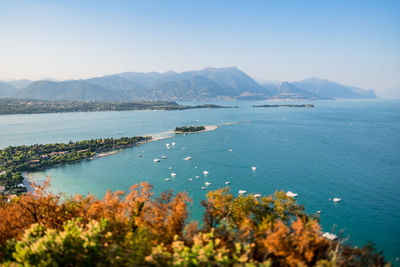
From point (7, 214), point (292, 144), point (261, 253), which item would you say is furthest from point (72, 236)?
point (292, 144)

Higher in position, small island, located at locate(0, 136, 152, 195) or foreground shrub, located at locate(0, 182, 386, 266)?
foreground shrub, located at locate(0, 182, 386, 266)

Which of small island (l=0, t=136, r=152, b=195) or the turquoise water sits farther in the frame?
small island (l=0, t=136, r=152, b=195)

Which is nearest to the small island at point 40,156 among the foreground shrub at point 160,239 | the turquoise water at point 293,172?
the turquoise water at point 293,172

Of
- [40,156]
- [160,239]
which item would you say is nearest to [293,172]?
[160,239]

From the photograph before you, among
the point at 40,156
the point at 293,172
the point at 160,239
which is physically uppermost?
the point at 160,239

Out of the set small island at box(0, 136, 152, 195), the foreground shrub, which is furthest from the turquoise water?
the foreground shrub

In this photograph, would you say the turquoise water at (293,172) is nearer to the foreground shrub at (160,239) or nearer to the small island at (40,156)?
the small island at (40,156)

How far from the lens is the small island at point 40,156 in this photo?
40594mm

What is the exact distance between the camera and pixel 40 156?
58188mm

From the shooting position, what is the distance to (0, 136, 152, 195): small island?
133 ft

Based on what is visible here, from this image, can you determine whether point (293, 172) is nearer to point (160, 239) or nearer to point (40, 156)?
point (160, 239)

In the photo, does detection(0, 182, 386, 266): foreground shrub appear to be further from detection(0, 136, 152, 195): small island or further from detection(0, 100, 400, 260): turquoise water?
detection(0, 136, 152, 195): small island

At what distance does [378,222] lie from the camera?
28.5 metres

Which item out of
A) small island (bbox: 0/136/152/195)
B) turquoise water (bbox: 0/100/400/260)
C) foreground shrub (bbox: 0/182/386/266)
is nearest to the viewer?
foreground shrub (bbox: 0/182/386/266)
